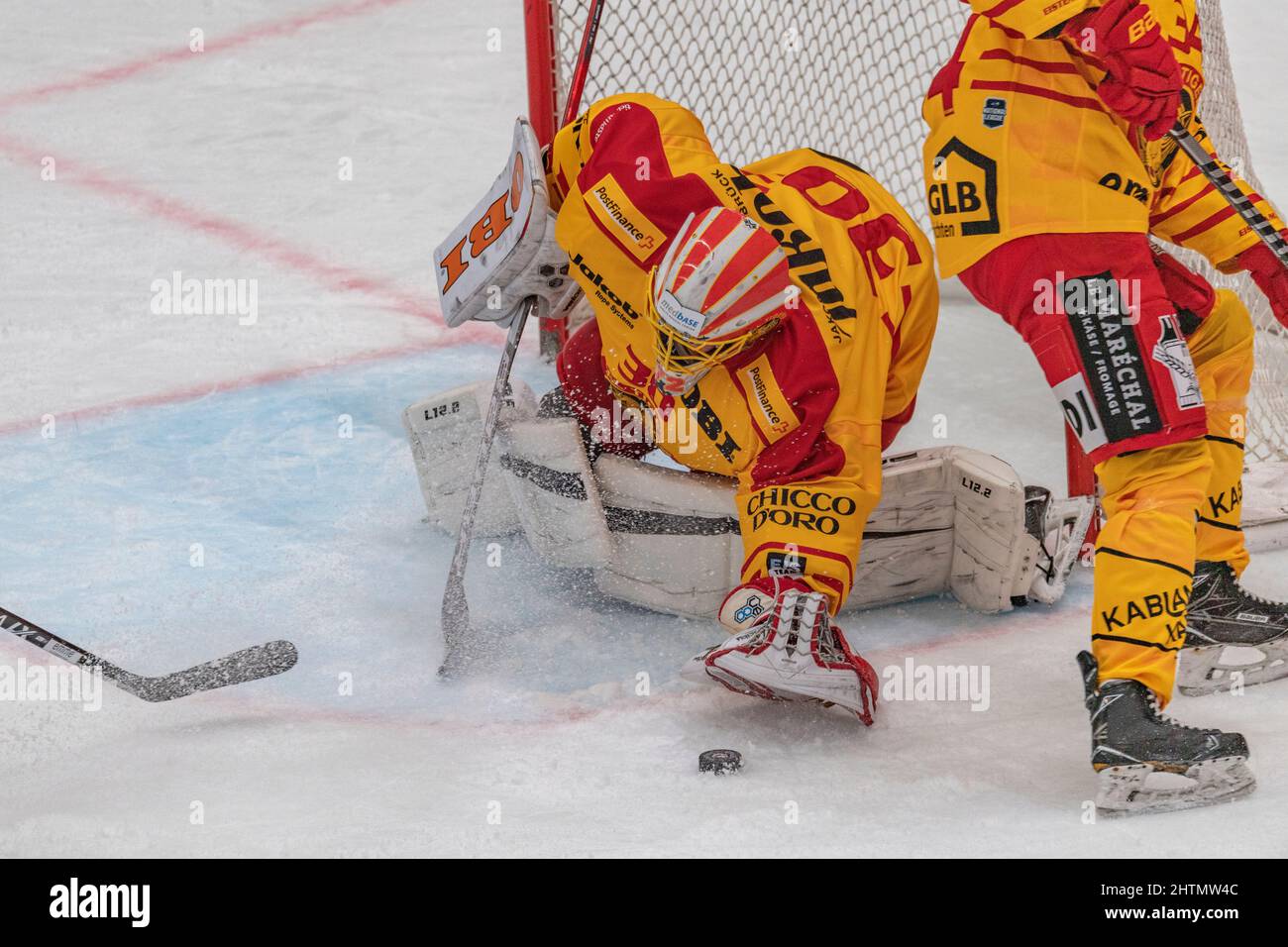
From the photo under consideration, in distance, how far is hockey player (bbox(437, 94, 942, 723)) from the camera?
228 cm

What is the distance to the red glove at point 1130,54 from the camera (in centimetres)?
203

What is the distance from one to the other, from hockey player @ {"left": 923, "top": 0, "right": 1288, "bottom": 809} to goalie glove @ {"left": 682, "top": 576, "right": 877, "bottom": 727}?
0.36 meters

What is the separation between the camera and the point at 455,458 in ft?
9.75

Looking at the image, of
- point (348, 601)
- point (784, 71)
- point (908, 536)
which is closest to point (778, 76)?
point (784, 71)

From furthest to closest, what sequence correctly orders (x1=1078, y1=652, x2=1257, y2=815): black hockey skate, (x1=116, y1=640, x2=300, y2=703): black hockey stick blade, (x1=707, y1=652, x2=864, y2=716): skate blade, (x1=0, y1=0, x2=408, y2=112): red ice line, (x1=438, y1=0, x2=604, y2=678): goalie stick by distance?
(x1=0, y1=0, x2=408, y2=112): red ice line, (x1=438, y1=0, x2=604, y2=678): goalie stick, (x1=116, y1=640, x2=300, y2=703): black hockey stick blade, (x1=707, y1=652, x2=864, y2=716): skate blade, (x1=1078, y1=652, x2=1257, y2=815): black hockey skate

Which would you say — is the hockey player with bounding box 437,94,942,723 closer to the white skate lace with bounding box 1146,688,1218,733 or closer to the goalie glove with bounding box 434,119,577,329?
the goalie glove with bounding box 434,119,577,329

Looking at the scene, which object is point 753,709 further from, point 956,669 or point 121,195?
point 121,195

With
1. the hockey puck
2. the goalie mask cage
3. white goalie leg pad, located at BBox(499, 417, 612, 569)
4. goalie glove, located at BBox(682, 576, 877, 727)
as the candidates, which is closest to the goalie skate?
goalie glove, located at BBox(682, 576, 877, 727)

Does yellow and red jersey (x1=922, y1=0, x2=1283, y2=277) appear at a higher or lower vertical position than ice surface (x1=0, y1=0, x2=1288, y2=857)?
higher

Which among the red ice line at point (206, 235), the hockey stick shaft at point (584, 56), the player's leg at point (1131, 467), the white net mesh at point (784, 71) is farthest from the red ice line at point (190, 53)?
the player's leg at point (1131, 467)

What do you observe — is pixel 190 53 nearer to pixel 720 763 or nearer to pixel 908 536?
pixel 908 536

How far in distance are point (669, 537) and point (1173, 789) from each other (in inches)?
38.7

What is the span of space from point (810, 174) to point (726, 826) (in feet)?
3.87
